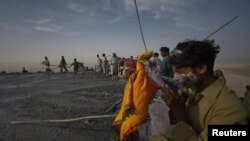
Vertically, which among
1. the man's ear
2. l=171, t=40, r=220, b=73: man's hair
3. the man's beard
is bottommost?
the man's beard

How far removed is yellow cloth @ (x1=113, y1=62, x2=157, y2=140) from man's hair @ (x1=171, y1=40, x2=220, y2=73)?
1.49 m

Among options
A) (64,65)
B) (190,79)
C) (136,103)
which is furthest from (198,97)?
(64,65)

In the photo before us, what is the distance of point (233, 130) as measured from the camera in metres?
2.12

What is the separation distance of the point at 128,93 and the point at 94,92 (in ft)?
30.4

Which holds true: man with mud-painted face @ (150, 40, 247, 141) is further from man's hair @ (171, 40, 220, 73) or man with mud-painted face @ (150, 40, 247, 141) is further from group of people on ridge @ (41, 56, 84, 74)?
group of people on ridge @ (41, 56, 84, 74)

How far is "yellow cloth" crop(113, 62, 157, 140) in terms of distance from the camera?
399cm

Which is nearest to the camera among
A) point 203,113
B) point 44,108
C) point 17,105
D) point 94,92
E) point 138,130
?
point 203,113

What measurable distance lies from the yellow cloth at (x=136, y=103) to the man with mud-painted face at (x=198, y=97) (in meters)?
1.38

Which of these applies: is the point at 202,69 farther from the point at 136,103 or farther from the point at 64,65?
the point at 64,65

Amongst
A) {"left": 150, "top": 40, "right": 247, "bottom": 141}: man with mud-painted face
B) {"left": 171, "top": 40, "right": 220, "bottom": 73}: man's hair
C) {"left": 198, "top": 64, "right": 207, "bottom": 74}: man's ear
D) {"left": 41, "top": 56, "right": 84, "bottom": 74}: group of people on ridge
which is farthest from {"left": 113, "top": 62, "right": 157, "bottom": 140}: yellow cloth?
{"left": 41, "top": 56, "right": 84, "bottom": 74}: group of people on ridge

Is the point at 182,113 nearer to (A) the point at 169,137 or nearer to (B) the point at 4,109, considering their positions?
(A) the point at 169,137

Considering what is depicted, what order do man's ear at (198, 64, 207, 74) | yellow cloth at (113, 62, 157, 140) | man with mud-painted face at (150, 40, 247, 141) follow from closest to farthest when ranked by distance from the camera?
man with mud-painted face at (150, 40, 247, 141)
man's ear at (198, 64, 207, 74)
yellow cloth at (113, 62, 157, 140)

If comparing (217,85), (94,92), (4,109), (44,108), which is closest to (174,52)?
(217,85)

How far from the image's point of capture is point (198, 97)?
2439 millimetres
